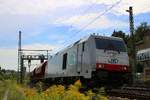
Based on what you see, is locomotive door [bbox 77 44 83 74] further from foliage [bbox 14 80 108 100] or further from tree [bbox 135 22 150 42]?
tree [bbox 135 22 150 42]

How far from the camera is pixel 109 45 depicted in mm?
21906

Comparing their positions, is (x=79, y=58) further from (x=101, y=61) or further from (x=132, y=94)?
(x=132, y=94)

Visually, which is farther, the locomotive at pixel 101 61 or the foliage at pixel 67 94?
the locomotive at pixel 101 61

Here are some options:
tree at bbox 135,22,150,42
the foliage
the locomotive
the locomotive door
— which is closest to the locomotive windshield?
the locomotive

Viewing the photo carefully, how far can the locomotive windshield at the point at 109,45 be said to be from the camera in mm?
21703

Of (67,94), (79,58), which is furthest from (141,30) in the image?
(67,94)

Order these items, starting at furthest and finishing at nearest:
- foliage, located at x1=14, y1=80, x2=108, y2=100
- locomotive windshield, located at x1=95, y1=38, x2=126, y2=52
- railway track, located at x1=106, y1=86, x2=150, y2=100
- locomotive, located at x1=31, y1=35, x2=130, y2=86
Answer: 1. locomotive windshield, located at x1=95, y1=38, x2=126, y2=52
2. locomotive, located at x1=31, y1=35, x2=130, y2=86
3. railway track, located at x1=106, y1=86, x2=150, y2=100
4. foliage, located at x1=14, y1=80, x2=108, y2=100

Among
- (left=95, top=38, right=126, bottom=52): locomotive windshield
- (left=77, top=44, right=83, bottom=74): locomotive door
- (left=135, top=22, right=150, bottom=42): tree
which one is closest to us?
(left=95, top=38, right=126, bottom=52): locomotive windshield

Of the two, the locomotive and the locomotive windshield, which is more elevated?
the locomotive windshield

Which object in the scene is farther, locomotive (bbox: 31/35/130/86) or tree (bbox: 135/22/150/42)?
tree (bbox: 135/22/150/42)

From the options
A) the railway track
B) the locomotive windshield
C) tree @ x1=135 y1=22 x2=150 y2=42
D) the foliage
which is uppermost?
tree @ x1=135 y1=22 x2=150 y2=42

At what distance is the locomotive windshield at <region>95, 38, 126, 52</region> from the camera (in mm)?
21703

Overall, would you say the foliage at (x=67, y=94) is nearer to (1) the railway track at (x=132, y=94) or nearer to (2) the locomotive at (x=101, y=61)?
(1) the railway track at (x=132, y=94)

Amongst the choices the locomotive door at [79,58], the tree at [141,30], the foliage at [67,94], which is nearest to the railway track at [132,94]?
the locomotive door at [79,58]
